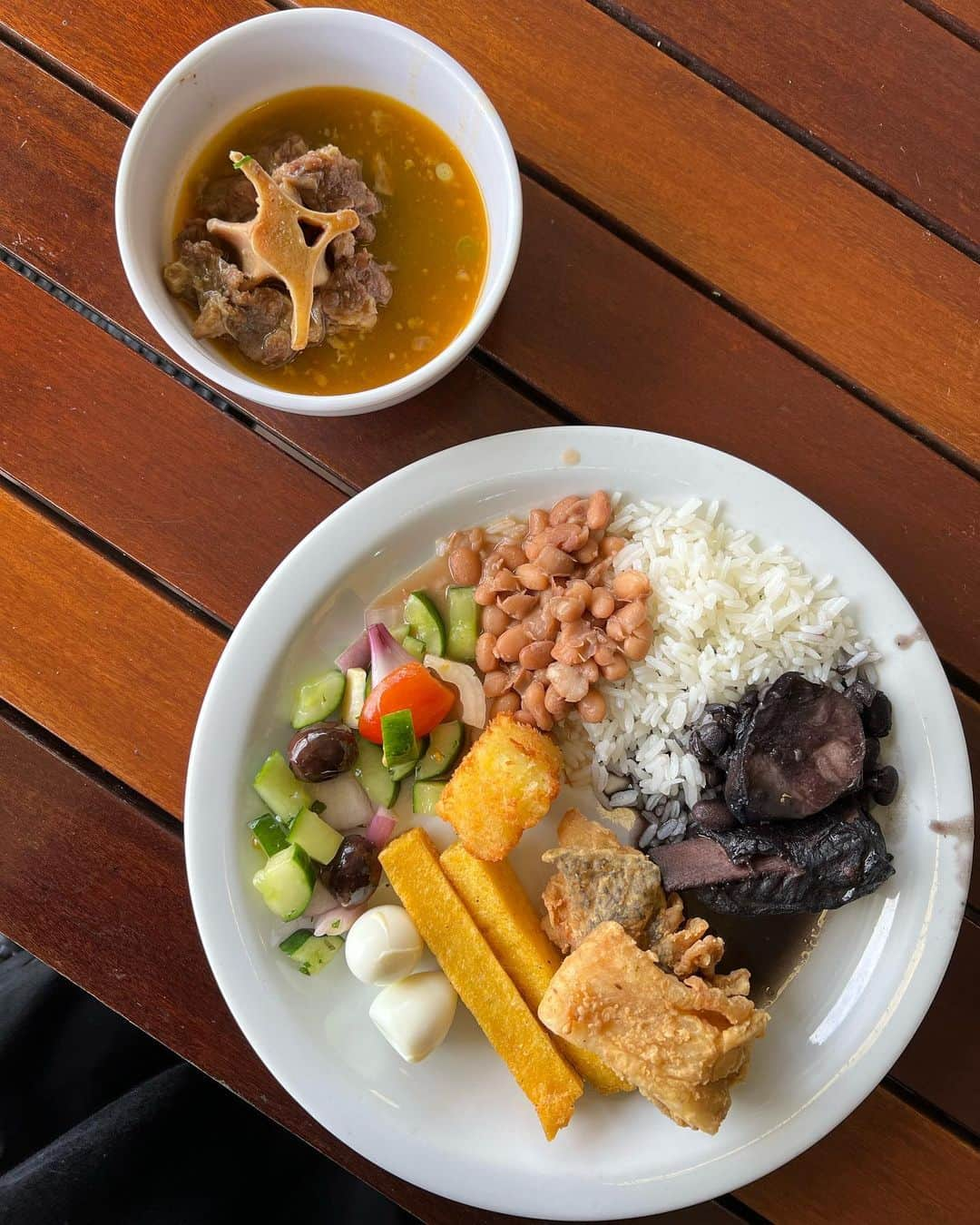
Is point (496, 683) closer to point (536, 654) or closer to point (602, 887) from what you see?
point (536, 654)

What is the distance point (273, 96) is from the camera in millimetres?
1333

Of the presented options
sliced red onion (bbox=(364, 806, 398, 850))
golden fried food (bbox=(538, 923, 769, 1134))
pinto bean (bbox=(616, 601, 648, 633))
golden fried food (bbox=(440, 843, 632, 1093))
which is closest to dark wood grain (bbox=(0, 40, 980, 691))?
pinto bean (bbox=(616, 601, 648, 633))

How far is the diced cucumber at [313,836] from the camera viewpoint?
1467 millimetres

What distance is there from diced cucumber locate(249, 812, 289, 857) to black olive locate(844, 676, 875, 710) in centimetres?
90

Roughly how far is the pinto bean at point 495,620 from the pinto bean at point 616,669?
6.6 inches

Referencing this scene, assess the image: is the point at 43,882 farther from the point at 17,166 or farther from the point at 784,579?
the point at 784,579

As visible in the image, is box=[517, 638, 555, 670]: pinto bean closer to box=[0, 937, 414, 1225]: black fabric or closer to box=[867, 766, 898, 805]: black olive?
box=[867, 766, 898, 805]: black olive

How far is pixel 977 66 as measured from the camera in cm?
159

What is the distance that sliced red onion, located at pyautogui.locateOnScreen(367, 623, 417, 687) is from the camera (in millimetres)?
1479

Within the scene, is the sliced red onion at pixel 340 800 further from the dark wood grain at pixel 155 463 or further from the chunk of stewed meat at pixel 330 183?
the chunk of stewed meat at pixel 330 183

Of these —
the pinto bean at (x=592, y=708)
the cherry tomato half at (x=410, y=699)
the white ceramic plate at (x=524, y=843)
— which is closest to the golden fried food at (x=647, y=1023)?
the white ceramic plate at (x=524, y=843)

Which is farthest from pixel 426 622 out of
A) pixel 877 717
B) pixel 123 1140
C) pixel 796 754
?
pixel 123 1140

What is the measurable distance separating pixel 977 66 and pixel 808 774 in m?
1.21

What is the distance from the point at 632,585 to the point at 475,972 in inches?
24.7
